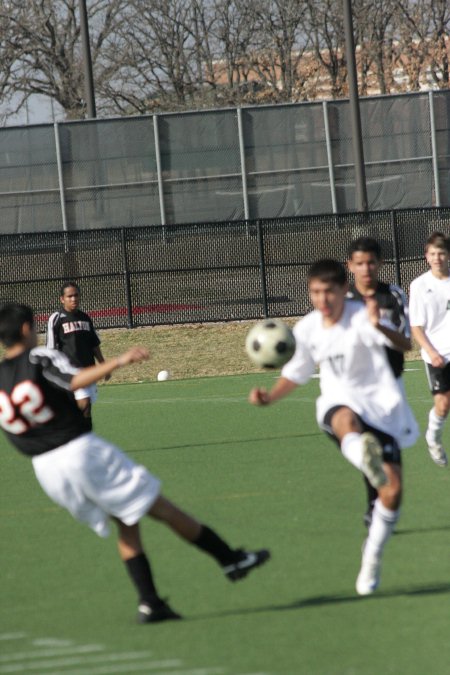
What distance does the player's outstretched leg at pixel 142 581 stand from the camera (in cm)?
627

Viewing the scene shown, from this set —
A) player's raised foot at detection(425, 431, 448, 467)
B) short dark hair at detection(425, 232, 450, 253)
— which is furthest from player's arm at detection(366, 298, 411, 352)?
player's raised foot at detection(425, 431, 448, 467)

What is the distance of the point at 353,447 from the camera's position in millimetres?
6500

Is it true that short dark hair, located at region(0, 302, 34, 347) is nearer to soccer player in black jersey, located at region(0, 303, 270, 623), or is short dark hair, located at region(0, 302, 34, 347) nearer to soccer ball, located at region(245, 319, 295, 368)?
soccer player in black jersey, located at region(0, 303, 270, 623)

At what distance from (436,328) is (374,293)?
8.10 ft

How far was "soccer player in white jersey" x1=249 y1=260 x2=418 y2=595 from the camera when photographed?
674 centimetres

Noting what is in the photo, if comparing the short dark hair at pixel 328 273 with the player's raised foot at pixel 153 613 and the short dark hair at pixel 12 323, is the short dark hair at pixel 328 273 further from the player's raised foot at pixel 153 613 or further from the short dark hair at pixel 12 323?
the player's raised foot at pixel 153 613

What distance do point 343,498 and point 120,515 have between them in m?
3.74

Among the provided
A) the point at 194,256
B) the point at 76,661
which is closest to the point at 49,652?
the point at 76,661

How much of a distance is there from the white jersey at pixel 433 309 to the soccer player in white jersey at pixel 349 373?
12.6 ft

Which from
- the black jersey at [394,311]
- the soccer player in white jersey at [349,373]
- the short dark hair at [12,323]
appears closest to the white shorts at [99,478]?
the short dark hair at [12,323]

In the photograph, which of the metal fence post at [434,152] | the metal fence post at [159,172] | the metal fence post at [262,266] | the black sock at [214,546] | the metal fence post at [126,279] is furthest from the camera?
the metal fence post at [434,152]

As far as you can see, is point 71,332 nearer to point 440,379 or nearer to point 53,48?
point 440,379

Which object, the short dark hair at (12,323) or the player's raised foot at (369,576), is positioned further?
the player's raised foot at (369,576)

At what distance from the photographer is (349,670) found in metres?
5.37
